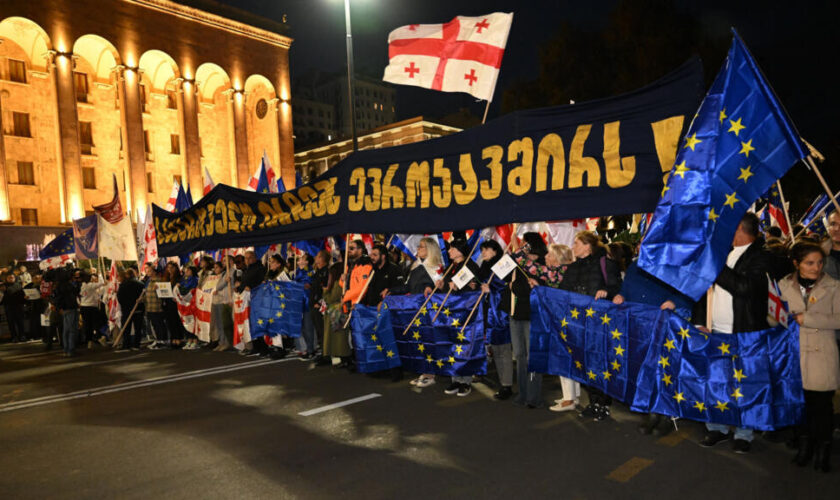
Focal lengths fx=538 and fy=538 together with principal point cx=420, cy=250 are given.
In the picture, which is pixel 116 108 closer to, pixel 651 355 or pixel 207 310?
pixel 207 310

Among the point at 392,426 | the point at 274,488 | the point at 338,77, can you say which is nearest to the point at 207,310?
the point at 392,426

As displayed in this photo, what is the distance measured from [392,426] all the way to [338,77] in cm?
14045

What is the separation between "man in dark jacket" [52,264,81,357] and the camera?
1145 cm

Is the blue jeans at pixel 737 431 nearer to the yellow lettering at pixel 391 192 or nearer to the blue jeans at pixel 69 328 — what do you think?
the yellow lettering at pixel 391 192

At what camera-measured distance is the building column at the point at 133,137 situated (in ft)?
120

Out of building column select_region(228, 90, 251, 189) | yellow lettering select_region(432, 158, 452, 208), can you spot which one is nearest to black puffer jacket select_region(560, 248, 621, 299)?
yellow lettering select_region(432, 158, 452, 208)

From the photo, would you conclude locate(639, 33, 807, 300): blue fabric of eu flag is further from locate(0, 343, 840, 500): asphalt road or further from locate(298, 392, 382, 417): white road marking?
locate(298, 392, 382, 417): white road marking

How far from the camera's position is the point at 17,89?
34.6m

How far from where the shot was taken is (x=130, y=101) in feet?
120

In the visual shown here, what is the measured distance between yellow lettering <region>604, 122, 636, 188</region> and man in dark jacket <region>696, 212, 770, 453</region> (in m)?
1.01

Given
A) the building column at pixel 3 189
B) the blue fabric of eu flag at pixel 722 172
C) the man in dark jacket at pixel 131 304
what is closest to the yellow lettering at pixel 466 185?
the blue fabric of eu flag at pixel 722 172

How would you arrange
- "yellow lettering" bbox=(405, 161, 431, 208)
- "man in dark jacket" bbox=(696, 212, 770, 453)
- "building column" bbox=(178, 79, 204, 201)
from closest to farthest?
"man in dark jacket" bbox=(696, 212, 770, 453), "yellow lettering" bbox=(405, 161, 431, 208), "building column" bbox=(178, 79, 204, 201)

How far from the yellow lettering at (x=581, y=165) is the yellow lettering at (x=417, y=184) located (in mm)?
1982

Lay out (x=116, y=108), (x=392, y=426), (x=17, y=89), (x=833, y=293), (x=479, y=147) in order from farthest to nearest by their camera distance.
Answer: (x=116, y=108) < (x=17, y=89) < (x=479, y=147) < (x=392, y=426) < (x=833, y=293)
